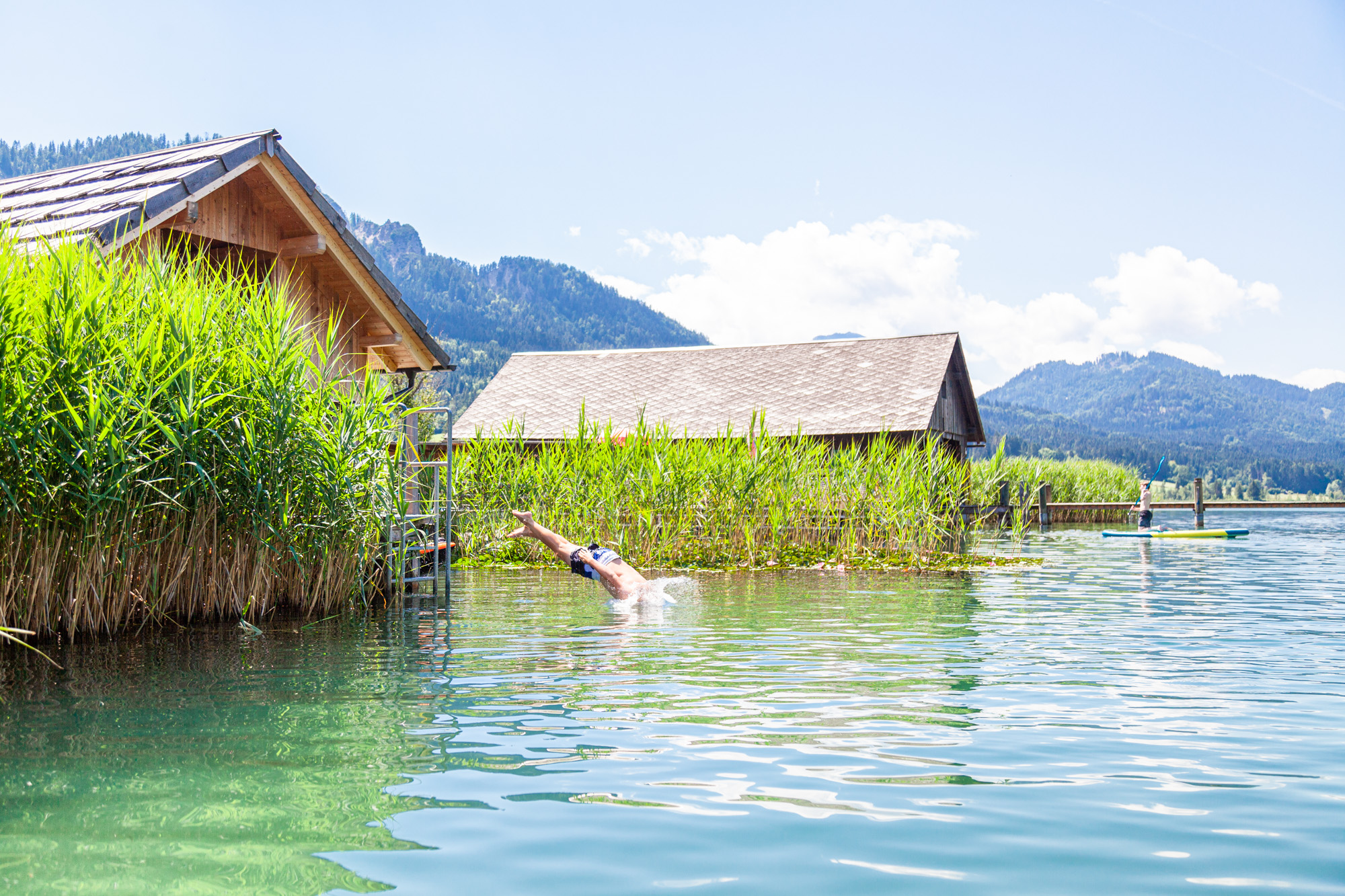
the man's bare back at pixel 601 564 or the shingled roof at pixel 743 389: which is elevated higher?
the shingled roof at pixel 743 389

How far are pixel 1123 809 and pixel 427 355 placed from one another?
12983 millimetres

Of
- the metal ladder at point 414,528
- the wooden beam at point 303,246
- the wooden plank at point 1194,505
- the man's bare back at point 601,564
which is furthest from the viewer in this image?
the wooden plank at point 1194,505

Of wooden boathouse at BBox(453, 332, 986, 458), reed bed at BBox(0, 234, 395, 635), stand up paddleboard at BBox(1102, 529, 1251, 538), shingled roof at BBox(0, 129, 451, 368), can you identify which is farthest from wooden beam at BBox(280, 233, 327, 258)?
stand up paddleboard at BBox(1102, 529, 1251, 538)

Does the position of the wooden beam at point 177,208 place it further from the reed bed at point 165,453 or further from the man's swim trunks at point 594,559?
the man's swim trunks at point 594,559

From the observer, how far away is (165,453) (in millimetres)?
7422

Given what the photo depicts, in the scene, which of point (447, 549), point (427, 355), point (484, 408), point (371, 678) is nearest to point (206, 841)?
point (371, 678)

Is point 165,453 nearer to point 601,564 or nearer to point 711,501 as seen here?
point 601,564

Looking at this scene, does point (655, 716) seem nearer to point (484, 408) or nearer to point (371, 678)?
point (371, 678)

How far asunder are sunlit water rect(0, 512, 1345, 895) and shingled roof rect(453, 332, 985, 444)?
17.9m

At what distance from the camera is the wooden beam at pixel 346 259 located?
1241 centimetres

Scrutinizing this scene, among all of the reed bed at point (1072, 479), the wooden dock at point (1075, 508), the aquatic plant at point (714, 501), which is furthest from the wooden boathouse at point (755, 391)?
the aquatic plant at point (714, 501)

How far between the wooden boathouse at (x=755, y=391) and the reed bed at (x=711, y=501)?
8544 mm

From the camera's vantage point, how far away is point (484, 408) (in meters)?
30.7

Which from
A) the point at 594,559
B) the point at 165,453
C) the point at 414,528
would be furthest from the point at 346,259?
the point at 165,453
